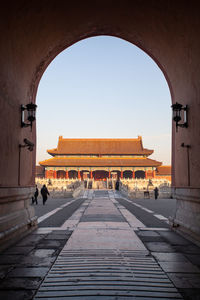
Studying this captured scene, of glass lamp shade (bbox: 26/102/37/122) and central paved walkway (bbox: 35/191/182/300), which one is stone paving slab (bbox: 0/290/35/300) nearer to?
central paved walkway (bbox: 35/191/182/300)

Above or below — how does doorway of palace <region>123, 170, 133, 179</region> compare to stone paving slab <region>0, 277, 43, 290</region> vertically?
above

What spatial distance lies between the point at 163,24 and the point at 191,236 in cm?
469

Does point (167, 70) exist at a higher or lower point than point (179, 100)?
higher

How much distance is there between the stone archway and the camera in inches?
206

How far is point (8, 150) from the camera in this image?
5.45m

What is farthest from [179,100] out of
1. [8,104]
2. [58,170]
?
[58,170]

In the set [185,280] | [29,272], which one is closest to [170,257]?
[185,280]

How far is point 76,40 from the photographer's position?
7781 millimetres

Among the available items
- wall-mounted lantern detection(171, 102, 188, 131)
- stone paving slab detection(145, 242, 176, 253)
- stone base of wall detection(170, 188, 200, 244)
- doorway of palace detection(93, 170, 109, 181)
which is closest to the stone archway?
stone base of wall detection(170, 188, 200, 244)

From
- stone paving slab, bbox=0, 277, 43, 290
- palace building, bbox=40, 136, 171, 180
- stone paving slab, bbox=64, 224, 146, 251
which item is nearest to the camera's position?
stone paving slab, bbox=0, 277, 43, 290

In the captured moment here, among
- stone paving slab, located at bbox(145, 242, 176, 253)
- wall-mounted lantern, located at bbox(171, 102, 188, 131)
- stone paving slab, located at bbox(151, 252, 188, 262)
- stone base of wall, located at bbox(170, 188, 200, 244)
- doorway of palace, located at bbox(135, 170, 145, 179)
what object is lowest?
stone paving slab, located at bbox(145, 242, 176, 253)

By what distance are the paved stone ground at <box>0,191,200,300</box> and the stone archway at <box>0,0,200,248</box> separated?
2.49 ft

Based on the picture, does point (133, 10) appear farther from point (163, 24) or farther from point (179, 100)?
point (179, 100)

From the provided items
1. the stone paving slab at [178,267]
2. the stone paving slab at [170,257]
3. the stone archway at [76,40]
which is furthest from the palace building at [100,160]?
the stone paving slab at [178,267]
